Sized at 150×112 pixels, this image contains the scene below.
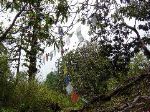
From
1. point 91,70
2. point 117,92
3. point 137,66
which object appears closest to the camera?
point 117,92

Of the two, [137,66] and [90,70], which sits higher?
[90,70]

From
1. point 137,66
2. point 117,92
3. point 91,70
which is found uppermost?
point 91,70

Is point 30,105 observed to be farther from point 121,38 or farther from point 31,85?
point 121,38

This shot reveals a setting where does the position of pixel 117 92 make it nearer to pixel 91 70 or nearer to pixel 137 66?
pixel 137 66

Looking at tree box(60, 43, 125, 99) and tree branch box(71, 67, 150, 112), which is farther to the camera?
tree box(60, 43, 125, 99)

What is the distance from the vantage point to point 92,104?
718cm

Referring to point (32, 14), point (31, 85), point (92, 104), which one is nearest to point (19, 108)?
point (31, 85)

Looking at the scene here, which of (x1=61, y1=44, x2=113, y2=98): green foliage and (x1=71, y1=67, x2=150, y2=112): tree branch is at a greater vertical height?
(x1=61, y1=44, x2=113, y2=98): green foliage

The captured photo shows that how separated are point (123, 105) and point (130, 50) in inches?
952

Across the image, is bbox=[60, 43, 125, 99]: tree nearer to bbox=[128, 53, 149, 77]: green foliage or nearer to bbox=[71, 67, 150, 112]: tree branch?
bbox=[128, 53, 149, 77]: green foliage

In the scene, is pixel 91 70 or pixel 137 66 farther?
pixel 91 70

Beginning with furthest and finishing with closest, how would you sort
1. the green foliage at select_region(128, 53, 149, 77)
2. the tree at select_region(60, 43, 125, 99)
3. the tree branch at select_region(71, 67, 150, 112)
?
the tree at select_region(60, 43, 125, 99) → the green foliage at select_region(128, 53, 149, 77) → the tree branch at select_region(71, 67, 150, 112)

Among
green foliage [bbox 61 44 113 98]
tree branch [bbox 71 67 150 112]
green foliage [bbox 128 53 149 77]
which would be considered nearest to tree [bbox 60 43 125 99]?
green foliage [bbox 61 44 113 98]

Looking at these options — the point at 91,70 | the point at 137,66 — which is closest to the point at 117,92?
the point at 137,66
